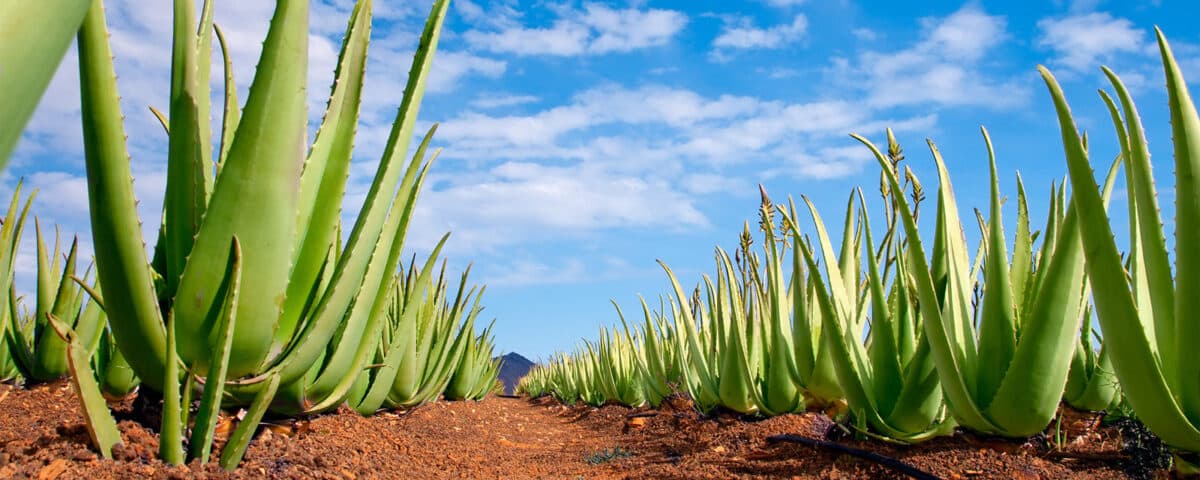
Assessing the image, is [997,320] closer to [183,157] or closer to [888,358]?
[888,358]

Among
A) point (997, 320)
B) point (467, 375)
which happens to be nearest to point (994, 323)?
point (997, 320)

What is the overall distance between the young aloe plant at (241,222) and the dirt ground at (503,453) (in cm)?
20

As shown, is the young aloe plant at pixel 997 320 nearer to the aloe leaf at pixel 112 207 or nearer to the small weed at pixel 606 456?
the aloe leaf at pixel 112 207

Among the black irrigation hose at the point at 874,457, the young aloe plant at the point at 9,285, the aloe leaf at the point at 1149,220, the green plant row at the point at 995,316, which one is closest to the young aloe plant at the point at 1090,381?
the green plant row at the point at 995,316

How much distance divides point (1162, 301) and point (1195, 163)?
313 mm

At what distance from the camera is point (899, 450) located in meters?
2.70

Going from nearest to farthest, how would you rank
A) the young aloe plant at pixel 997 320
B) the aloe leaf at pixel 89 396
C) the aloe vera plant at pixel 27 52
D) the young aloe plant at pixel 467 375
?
the aloe vera plant at pixel 27 52 < the aloe leaf at pixel 89 396 < the young aloe plant at pixel 997 320 < the young aloe plant at pixel 467 375

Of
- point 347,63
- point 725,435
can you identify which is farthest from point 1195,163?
point 725,435

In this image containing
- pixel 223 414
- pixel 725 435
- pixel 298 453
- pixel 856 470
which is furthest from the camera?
pixel 725 435

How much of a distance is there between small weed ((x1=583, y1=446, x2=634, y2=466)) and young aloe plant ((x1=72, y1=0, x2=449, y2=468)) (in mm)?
2872

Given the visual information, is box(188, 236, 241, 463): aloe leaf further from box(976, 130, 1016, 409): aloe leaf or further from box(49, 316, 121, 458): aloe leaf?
box(976, 130, 1016, 409): aloe leaf

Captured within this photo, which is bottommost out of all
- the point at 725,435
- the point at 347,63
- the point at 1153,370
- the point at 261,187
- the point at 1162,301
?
the point at 725,435

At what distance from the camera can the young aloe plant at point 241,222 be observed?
4.87 ft

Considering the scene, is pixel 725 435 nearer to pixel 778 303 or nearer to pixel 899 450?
pixel 778 303
